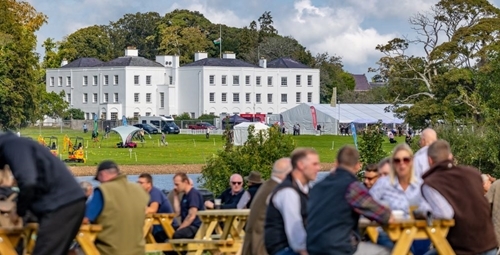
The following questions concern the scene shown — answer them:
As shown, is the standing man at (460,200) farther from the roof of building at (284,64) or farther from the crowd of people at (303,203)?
the roof of building at (284,64)

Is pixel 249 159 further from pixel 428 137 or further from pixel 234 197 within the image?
pixel 428 137

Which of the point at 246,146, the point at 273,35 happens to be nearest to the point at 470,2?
the point at 246,146

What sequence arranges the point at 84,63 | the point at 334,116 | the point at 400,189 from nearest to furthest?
the point at 400,189, the point at 334,116, the point at 84,63

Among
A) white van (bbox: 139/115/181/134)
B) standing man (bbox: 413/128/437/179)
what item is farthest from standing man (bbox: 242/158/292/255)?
white van (bbox: 139/115/181/134)

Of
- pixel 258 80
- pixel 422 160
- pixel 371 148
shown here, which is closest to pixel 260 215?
→ pixel 422 160

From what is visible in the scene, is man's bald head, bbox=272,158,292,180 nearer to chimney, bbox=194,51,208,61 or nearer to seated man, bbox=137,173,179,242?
seated man, bbox=137,173,179,242

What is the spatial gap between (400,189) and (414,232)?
0.77 metres

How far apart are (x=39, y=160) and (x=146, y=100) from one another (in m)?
113

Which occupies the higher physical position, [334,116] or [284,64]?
[284,64]

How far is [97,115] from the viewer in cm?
12062

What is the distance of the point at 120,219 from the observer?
1020 cm

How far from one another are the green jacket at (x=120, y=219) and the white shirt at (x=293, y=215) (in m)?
1.41

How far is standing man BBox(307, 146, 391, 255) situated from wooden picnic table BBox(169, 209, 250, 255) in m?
3.90

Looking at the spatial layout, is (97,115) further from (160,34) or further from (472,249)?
(472,249)
